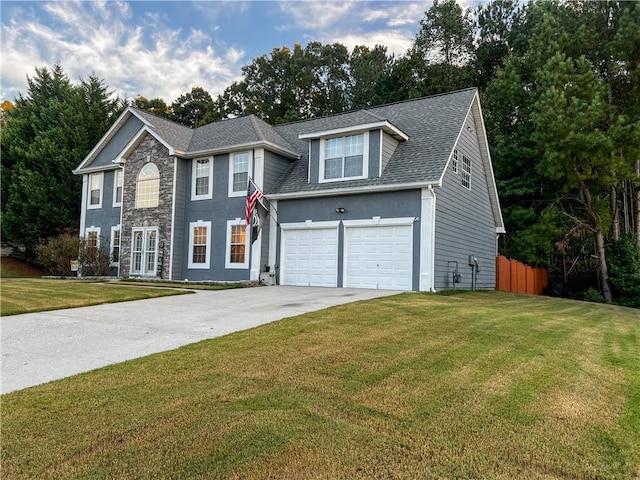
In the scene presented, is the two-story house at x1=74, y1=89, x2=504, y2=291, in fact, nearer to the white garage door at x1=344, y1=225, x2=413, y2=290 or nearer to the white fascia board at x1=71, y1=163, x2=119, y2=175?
the white garage door at x1=344, y1=225, x2=413, y2=290

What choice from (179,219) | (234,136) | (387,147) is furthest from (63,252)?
(387,147)

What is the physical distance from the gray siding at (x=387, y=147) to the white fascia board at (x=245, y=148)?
3.95 m

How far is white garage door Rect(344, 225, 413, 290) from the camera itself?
13.1m

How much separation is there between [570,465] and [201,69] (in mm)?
20999

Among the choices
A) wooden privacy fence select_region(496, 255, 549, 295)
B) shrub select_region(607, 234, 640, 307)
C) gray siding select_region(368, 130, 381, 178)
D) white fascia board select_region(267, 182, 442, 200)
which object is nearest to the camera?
white fascia board select_region(267, 182, 442, 200)

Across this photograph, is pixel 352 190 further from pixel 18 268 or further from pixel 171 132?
pixel 18 268

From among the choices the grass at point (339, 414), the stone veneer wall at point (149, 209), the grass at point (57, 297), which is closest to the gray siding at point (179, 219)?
the stone veneer wall at point (149, 209)

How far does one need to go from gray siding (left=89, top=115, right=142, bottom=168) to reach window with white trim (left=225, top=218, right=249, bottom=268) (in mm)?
7593

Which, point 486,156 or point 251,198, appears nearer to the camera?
point 251,198

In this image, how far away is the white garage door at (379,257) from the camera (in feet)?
43.1

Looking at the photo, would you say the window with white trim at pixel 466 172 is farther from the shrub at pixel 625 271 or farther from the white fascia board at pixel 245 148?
the shrub at pixel 625 271

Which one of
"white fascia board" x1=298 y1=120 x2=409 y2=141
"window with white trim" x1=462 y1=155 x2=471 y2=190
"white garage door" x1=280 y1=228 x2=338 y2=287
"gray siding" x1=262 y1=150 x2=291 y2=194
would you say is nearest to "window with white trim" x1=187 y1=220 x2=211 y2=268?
"gray siding" x1=262 y1=150 x2=291 y2=194

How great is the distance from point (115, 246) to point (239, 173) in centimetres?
753

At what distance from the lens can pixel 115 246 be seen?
1986 cm
